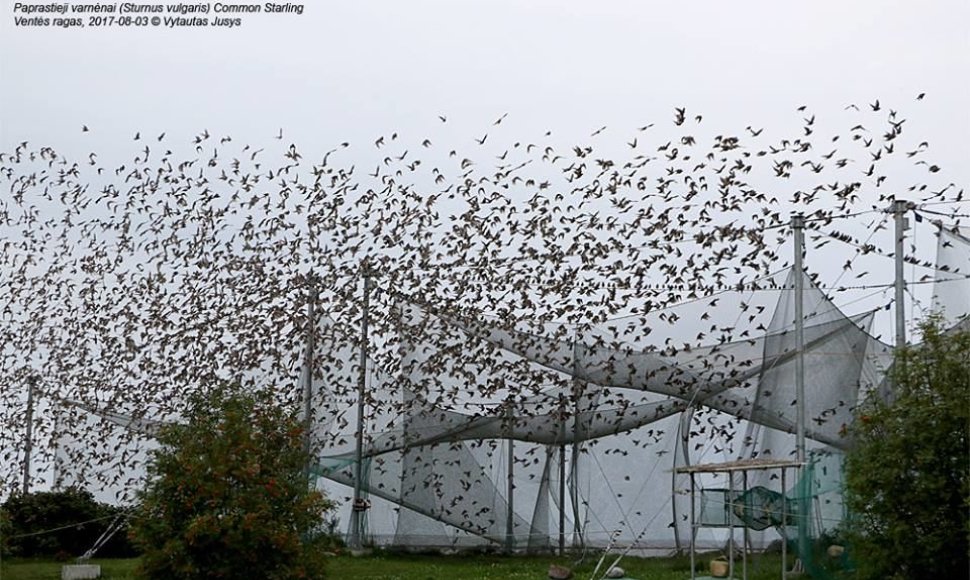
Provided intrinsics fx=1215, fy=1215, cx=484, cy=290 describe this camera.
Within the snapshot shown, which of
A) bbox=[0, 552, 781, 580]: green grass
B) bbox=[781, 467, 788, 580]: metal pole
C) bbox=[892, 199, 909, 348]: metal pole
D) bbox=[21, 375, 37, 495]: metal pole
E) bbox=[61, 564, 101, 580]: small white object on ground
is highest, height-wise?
bbox=[892, 199, 909, 348]: metal pole

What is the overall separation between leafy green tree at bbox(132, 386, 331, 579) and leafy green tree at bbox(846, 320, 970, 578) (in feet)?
16.3

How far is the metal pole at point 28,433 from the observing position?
18.0m

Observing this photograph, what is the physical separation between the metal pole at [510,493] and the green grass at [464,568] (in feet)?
0.68

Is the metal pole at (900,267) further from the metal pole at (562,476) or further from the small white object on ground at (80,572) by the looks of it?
the small white object on ground at (80,572)

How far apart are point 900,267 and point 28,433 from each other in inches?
521

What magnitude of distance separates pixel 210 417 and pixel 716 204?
593cm

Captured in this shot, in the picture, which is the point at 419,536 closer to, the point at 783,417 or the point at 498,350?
the point at 498,350

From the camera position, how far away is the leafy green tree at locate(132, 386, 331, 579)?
35.5 feet

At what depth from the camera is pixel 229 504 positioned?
1100cm

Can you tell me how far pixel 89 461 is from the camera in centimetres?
1683

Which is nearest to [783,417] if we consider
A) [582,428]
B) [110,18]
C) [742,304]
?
[742,304]

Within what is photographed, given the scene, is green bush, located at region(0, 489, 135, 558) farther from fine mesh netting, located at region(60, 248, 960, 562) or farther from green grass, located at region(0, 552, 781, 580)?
fine mesh netting, located at region(60, 248, 960, 562)

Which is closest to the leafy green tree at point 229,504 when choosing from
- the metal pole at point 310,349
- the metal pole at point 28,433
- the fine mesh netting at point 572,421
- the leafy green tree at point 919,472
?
the fine mesh netting at point 572,421

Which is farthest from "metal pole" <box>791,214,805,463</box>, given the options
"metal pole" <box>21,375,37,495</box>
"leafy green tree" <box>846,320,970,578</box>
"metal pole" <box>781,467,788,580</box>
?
"metal pole" <box>21,375,37,495</box>
